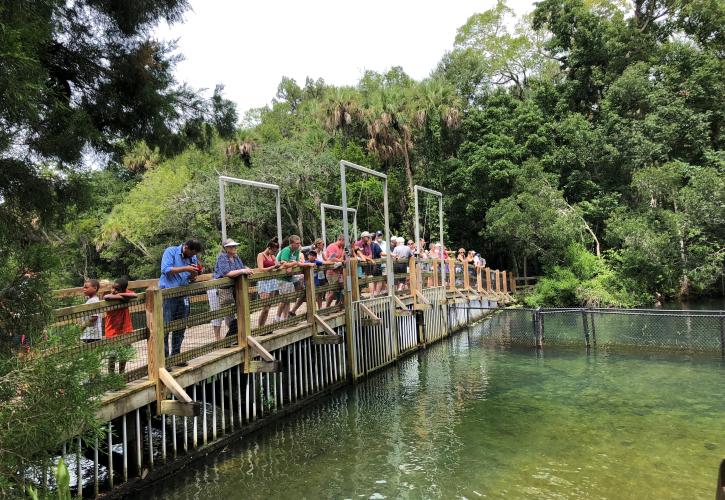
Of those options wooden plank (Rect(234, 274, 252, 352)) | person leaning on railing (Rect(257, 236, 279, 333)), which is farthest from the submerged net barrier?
wooden plank (Rect(234, 274, 252, 352))

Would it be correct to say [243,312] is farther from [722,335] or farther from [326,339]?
[722,335]

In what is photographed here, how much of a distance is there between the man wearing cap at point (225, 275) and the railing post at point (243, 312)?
0.10 metres

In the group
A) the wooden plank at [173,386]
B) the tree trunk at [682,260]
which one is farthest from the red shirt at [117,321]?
the tree trunk at [682,260]

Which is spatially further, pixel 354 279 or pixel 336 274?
pixel 354 279

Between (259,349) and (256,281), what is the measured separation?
115 centimetres

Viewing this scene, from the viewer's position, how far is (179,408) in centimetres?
594

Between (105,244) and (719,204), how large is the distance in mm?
32970

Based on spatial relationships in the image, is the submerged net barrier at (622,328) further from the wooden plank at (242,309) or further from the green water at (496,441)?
the wooden plank at (242,309)

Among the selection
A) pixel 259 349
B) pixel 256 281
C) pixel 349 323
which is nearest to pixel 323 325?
pixel 349 323

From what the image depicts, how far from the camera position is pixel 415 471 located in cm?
681

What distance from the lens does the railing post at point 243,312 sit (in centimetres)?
774

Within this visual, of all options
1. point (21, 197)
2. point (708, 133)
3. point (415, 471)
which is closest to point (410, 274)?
point (415, 471)

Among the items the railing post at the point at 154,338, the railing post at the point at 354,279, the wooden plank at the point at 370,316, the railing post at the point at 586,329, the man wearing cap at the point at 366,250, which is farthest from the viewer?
the railing post at the point at 586,329

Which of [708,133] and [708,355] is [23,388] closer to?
[708,355]
